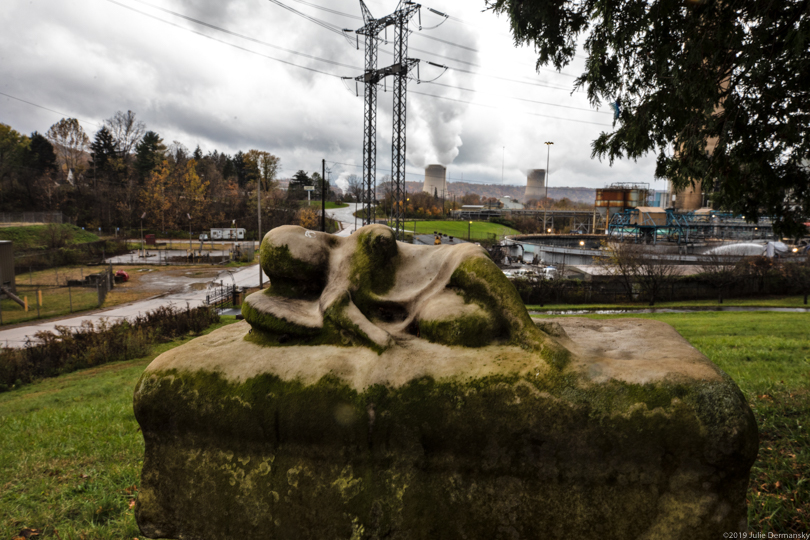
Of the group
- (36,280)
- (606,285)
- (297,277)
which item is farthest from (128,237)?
(297,277)

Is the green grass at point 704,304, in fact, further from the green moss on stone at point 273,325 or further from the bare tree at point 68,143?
the bare tree at point 68,143

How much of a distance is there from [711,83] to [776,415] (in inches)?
171

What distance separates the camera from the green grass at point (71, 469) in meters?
4.63

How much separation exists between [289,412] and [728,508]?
3.14 m

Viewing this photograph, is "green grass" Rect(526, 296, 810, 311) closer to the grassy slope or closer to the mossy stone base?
the grassy slope

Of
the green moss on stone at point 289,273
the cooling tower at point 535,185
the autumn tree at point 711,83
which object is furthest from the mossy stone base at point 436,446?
the cooling tower at point 535,185

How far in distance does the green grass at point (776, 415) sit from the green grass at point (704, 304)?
33.6ft

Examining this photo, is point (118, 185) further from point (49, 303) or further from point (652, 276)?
point (652, 276)

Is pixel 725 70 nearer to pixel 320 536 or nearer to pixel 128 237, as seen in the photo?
pixel 320 536

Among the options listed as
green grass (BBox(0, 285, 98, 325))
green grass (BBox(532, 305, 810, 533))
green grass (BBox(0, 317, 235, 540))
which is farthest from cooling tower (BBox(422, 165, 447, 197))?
green grass (BBox(0, 317, 235, 540))

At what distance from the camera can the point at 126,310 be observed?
2448 centimetres

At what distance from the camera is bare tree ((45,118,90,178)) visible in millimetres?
59750

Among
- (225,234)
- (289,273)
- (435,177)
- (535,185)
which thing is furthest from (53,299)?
(535,185)

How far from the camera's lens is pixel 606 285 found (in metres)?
27.5
